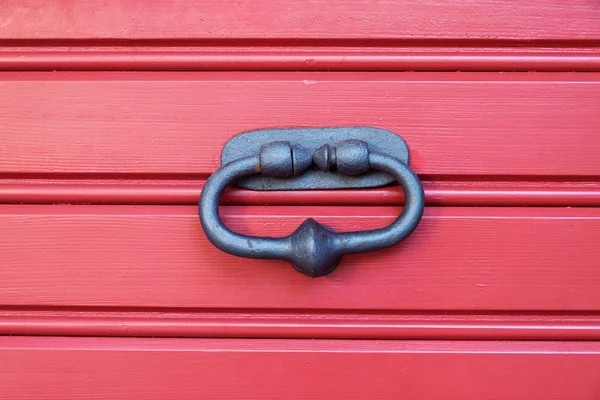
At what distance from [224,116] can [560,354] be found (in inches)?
20.9

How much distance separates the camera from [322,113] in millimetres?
555

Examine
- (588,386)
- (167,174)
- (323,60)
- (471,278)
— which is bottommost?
(588,386)

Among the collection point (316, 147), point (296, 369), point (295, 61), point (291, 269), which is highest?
point (295, 61)

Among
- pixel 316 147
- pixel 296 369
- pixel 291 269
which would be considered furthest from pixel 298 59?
pixel 296 369

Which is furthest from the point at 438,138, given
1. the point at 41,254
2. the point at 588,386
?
the point at 41,254

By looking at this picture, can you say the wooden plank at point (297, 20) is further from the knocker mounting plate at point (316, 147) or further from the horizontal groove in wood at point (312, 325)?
the horizontal groove in wood at point (312, 325)

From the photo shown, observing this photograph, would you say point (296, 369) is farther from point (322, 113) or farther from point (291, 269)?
point (322, 113)

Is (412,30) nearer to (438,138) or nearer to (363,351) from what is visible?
(438,138)

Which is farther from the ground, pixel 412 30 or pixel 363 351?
pixel 412 30

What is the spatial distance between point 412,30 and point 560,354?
0.46 meters

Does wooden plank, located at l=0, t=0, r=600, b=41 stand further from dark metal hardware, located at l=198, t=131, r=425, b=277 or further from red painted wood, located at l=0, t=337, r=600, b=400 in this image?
red painted wood, located at l=0, t=337, r=600, b=400

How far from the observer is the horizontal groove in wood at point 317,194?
1.83 feet

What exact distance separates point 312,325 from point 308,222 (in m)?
0.15

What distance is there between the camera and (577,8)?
538mm
